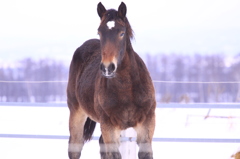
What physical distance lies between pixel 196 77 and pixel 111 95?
2590 centimetres

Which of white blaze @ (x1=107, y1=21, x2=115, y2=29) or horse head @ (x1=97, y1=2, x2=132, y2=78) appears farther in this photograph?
white blaze @ (x1=107, y1=21, x2=115, y2=29)

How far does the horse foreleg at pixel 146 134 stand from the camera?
12.3 feet

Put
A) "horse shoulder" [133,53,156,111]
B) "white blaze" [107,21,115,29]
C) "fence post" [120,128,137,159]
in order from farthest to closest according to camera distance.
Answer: "fence post" [120,128,137,159]
"horse shoulder" [133,53,156,111]
"white blaze" [107,21,115,29]

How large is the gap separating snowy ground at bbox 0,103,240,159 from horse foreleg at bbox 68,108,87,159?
0.48 meters

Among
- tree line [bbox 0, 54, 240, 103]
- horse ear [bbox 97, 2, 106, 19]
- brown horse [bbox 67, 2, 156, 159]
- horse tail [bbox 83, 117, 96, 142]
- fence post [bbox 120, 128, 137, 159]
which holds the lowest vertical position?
tree line [bbox 0, 54, 240, 103]

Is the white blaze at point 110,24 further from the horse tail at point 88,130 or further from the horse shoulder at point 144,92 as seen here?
the horse tail at point 88,130

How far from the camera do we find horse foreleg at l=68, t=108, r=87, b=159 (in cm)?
505

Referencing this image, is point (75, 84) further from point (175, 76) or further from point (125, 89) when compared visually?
point (175, 76)

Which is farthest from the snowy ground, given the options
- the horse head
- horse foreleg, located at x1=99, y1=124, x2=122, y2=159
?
the horse head

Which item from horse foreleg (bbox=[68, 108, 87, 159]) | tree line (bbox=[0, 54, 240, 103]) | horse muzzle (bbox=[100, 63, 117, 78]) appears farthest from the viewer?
tree line (bbox=[0, 54, 240, 103])

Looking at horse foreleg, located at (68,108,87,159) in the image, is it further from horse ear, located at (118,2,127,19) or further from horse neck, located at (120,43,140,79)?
horse ear, located at (118,2,127,19)

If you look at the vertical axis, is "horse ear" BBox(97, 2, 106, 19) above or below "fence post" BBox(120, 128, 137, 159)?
above

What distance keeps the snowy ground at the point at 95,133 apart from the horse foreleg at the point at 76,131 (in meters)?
0.48

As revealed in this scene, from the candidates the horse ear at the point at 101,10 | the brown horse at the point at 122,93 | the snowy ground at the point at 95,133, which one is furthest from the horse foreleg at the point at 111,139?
the snowy ground at the point at 95,133
